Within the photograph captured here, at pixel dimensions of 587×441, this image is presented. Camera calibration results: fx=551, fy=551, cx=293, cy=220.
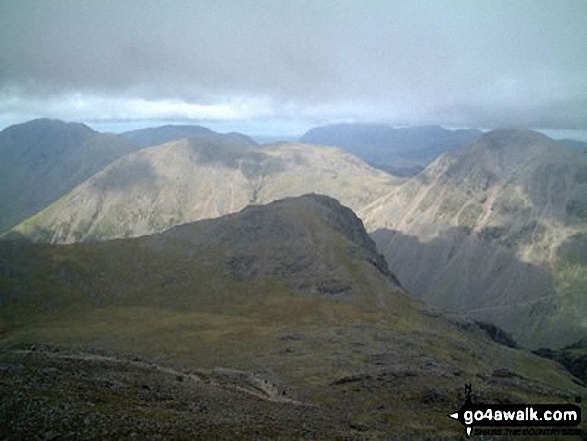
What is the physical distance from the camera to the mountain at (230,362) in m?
44.9

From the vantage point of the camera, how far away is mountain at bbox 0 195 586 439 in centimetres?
4488

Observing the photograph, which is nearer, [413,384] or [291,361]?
[413,384]

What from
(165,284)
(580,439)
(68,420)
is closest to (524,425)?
(580,439)

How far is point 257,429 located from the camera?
1773 inches

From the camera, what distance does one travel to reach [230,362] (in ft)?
357

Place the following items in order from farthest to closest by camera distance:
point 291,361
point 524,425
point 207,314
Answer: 1. point 207,314
2. point 291,361
3. point 524,425

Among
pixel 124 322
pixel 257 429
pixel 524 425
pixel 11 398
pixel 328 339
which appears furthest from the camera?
pixel 124 322

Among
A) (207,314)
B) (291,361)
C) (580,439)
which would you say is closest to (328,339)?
(291,361)

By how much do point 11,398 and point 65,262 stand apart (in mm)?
169615

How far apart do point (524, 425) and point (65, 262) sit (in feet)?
586

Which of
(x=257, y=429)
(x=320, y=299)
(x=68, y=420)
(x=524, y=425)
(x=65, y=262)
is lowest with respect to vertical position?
(x=320, y=299)

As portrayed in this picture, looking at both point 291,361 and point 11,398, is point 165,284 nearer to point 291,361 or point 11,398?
point 291,361

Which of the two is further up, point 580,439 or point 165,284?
point 580,439

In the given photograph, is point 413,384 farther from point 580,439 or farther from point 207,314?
point 207,314
